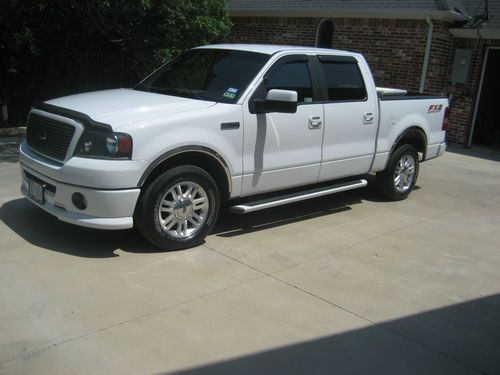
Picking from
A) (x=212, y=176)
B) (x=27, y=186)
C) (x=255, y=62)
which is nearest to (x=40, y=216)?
(x=27, y=186)

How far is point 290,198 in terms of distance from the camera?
6.04 metres

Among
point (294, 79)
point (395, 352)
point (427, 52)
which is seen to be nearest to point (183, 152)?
point (294, 79)

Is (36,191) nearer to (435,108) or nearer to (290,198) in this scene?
(290,198)

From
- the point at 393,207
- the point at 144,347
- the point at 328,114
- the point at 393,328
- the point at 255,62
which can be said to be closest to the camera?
the point at 144,347

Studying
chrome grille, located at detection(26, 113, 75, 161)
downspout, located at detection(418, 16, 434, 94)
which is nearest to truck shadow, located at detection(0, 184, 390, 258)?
chrome grille, located at detection(26, 113, 75, 161)

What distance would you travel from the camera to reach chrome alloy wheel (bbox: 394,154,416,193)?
7734 mm

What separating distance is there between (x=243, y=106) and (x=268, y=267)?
64.0 inches

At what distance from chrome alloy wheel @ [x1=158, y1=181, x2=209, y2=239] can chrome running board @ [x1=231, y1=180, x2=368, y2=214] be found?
15.6 inches

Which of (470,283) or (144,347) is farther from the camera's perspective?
(470,283)

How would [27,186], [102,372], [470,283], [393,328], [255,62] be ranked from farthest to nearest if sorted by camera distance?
[255,62], [27,186], [470,283], [393,328], [102,372]

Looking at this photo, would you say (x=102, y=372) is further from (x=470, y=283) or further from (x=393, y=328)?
(x=470, y=283)

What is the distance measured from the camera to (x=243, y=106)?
216 inches

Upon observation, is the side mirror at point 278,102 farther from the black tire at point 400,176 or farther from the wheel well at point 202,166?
the black tire at point 400,176

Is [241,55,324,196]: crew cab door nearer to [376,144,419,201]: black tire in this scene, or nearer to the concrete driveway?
the concrete driveway
